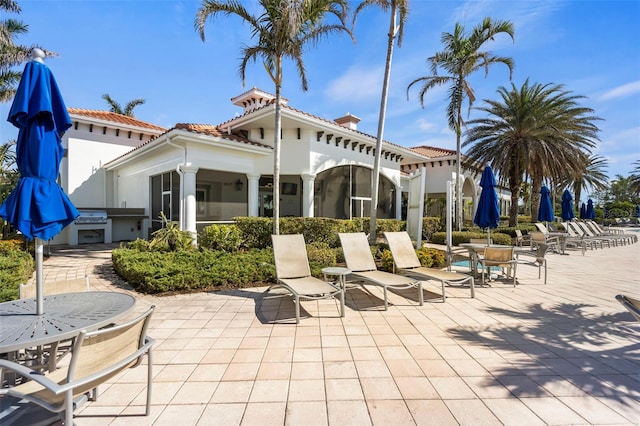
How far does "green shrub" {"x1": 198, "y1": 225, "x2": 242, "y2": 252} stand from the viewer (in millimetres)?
9805

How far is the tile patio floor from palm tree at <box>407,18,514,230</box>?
11563mm

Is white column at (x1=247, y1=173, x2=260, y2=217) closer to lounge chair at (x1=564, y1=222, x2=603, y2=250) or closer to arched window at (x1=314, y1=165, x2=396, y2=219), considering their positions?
arched window at (x1=314, y1=165, x2=396, y2=219)

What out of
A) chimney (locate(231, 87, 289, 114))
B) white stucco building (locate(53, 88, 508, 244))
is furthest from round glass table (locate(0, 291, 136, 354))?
chimney (locate(231, 87, 289, 114))

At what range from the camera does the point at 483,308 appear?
563cm

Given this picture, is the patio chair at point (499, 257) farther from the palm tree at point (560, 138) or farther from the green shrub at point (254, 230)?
the palm tree at point (560, 138)

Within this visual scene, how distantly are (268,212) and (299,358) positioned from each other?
9655 millimetres

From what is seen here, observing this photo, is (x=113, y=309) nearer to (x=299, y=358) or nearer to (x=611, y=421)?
(x=299, y=358)

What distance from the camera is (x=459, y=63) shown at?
15.8 m

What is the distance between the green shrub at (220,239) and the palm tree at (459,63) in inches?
449

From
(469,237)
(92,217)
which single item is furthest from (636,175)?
(92,217)

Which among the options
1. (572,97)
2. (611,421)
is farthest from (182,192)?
(572,97)

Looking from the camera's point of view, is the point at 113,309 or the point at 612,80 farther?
the point at 612,80

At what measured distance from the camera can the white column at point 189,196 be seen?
10.5 m

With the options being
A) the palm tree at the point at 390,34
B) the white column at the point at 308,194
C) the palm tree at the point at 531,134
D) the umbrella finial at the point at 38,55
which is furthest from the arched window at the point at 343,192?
the umbrella finial at the point at 38,55
